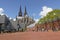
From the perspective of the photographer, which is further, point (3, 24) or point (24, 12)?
point (24, 12)

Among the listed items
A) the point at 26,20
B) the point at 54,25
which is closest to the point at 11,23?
the point at 54,25

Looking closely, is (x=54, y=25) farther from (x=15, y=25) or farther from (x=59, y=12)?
(x=15, y=25)

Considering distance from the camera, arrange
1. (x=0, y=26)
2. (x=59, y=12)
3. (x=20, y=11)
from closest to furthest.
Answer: (x=59, y=12)
(x=0, y=26)
(x=20, y=11)

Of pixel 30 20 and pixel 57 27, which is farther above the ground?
pixel 30 20

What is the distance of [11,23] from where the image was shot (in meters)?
68.6

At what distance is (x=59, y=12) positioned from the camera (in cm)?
4944

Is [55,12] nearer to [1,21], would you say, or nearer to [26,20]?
[1,21]

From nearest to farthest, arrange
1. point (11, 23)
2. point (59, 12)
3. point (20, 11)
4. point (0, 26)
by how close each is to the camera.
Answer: point (59, 12), point (0, 26), point (11, 23), point (20, 11)

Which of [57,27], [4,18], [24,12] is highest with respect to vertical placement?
[24,12]

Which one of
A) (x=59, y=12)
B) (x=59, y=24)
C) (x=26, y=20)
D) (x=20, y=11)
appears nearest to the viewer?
(x=59, y=24)

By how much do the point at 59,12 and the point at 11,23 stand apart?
2627cm

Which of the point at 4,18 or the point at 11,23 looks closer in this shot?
the point at 4,18

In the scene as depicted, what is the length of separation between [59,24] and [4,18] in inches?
1119

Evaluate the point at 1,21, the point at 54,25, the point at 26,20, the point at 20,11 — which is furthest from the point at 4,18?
the point at 20,11
